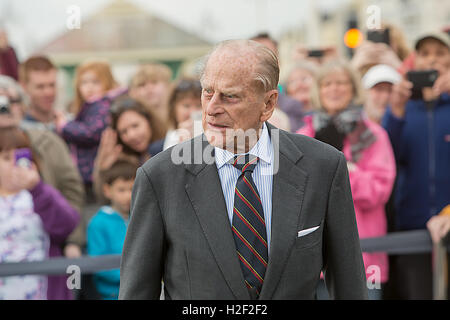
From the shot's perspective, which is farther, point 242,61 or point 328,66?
point 328,66

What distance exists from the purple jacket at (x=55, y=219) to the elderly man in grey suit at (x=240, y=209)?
2302mm

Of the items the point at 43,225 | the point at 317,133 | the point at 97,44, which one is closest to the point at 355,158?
the point at 317,133

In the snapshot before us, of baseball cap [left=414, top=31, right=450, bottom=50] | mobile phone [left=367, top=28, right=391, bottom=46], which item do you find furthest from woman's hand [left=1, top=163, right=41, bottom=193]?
baseball cap [left=414, top=31, right=450, bottom=50]

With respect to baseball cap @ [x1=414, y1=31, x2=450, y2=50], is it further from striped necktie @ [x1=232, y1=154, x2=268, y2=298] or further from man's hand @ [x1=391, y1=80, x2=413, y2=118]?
striped necktie @ [x1=232, y1=154, x2=268, y2=298]

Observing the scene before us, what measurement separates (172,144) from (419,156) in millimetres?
1736

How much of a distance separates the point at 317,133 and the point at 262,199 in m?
2.02

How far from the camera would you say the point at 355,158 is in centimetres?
436

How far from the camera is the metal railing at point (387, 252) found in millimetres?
4281

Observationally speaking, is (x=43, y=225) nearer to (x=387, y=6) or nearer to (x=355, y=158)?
(x=355, y=158)

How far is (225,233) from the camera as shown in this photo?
2.12 metres

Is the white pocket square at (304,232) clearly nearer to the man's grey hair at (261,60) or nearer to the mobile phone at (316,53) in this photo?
the man's grey hair at (261,60)

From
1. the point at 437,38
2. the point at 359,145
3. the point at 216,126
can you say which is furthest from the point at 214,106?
→ the point at 437,38

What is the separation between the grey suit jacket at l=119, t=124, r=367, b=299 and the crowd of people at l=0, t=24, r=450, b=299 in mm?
1759

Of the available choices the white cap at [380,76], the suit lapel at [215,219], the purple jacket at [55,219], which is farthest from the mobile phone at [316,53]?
the suit lapel at [215,219]
